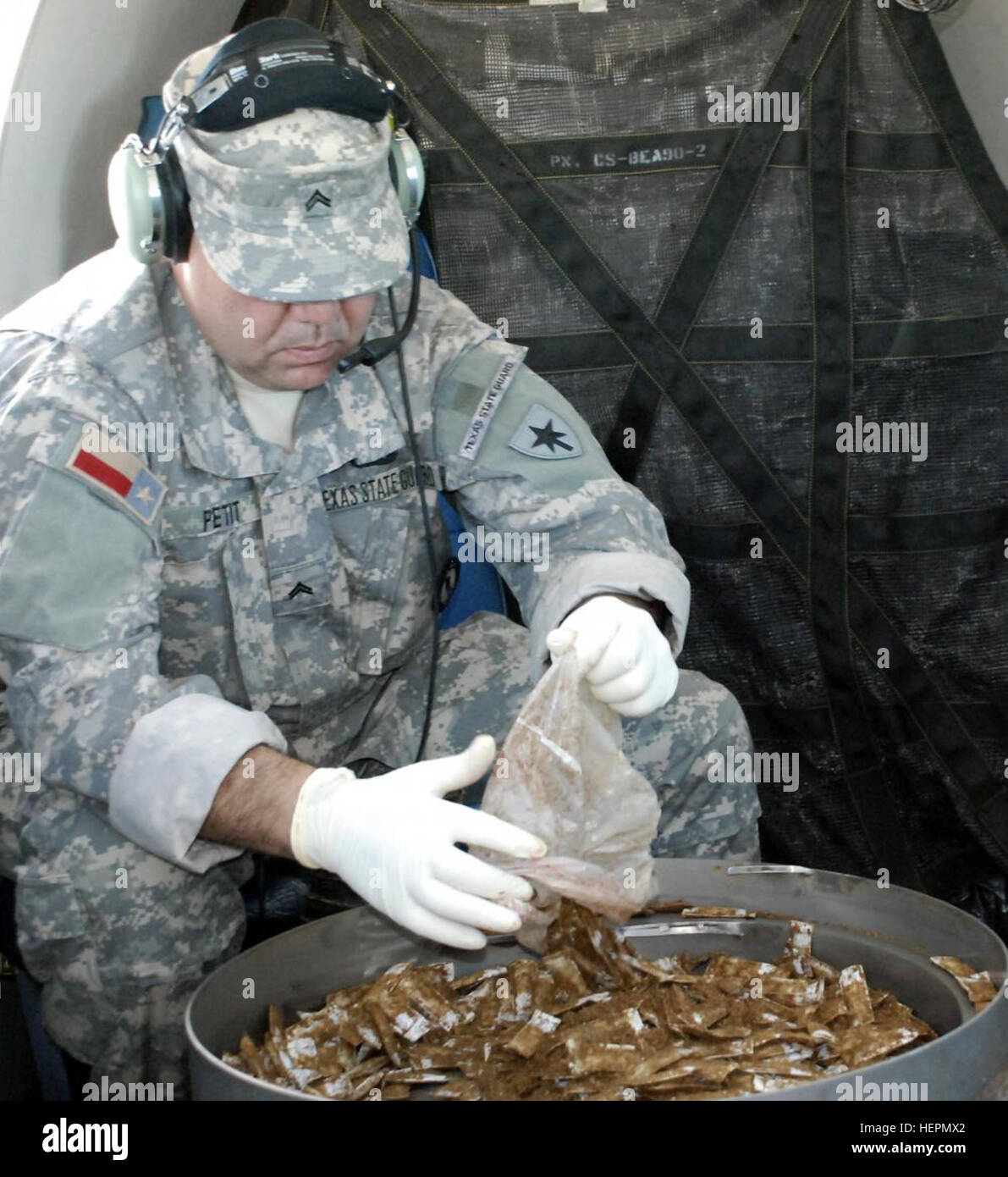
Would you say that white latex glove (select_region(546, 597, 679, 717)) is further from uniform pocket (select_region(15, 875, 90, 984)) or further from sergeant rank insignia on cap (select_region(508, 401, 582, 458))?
uniform pocket (select_region(15, 875, 90, 984))

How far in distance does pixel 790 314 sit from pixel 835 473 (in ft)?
0.90

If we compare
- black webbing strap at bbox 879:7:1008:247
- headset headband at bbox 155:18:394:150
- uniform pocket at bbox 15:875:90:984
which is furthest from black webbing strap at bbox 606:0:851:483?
uniform pocket at bbox 15:875:90:984

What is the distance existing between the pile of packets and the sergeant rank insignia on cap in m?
0.67

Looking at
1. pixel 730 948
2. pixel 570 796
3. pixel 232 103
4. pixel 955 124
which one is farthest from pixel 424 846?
pixel 955 124

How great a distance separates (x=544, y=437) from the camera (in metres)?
2.26

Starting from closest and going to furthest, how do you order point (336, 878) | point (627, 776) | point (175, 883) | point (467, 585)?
point (627, 776) → point (175, 883) → point (336, 878) → point (467, 585)

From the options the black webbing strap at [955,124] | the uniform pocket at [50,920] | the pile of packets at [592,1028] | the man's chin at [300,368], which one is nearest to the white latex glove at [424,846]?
the pile of packets at [592,1028]

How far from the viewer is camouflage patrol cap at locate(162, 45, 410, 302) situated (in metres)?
1.94

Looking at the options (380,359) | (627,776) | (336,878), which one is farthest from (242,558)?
(627,776)

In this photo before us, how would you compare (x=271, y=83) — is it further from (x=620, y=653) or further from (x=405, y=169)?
(x=620, y=653)

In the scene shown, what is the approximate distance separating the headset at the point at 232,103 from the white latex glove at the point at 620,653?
0.68 meters
